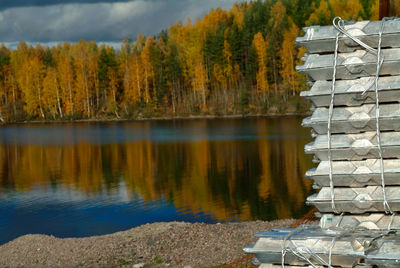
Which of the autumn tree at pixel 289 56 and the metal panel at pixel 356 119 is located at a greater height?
the autumn tree at pixel 289 56

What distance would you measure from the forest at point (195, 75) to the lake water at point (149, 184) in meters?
39.4

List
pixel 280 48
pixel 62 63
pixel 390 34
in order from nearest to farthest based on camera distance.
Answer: pixel 390 34
pixel 280 48
pixel 62 63

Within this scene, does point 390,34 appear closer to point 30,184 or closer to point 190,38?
point 30,184

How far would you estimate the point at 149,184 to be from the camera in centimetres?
2388

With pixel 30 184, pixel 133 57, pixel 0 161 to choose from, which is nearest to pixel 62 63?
pixel 133 57

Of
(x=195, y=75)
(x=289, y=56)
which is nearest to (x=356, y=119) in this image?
(x=289, y=56)

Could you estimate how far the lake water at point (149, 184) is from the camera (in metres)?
17.0

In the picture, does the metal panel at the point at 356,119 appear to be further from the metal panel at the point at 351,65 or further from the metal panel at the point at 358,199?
the metal panel at the point at 358,199

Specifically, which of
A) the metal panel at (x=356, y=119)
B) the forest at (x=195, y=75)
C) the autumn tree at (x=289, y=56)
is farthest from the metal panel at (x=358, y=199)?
the autumn tree at (x=289, y=56)

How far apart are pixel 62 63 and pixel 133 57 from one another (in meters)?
15.0

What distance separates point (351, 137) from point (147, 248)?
6344 mm

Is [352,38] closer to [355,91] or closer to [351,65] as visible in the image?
[351,65]

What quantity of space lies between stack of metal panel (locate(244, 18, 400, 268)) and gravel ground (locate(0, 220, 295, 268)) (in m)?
4.11

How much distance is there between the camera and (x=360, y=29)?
550 cm
